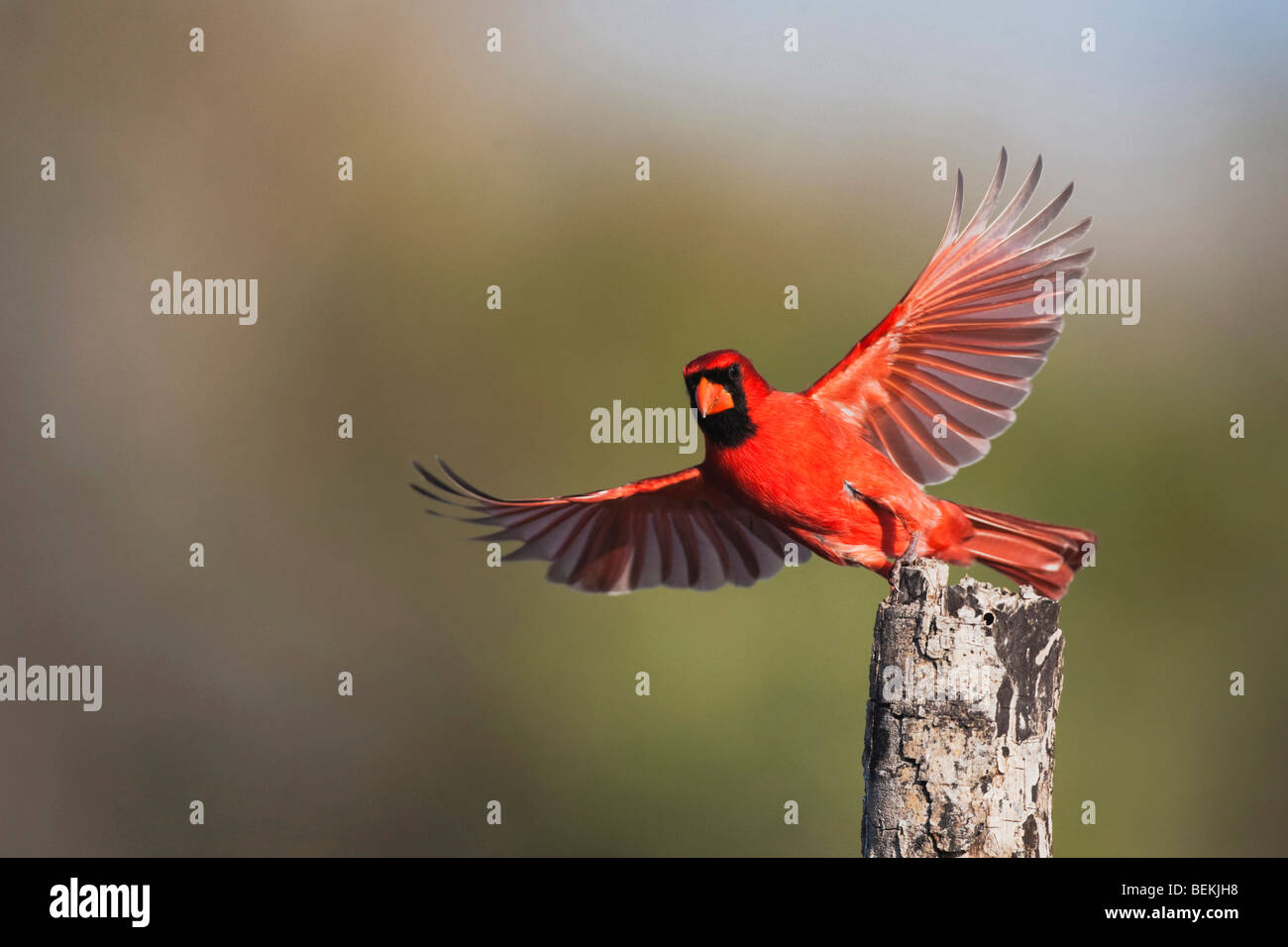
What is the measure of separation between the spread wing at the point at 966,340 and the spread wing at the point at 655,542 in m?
0.75

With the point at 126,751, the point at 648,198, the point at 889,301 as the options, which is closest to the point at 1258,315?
the point at 889,301

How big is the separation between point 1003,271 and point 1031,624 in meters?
2.09

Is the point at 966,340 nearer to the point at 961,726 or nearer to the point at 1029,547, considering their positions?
the point at 1029,547

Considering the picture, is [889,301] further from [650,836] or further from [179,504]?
[179,504]

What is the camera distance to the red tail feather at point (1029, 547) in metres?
5.07

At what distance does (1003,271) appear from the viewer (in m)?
5.13

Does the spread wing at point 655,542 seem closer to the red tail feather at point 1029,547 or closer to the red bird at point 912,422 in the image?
the red bird at point 912,422

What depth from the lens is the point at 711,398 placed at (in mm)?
4957

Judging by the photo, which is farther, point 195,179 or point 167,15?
point 167,15

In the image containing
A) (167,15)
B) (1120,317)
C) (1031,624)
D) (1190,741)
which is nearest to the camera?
(1031,624)

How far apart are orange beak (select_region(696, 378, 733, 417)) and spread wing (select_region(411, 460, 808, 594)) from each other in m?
0.72

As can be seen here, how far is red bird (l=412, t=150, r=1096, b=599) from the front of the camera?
5008 millimetres

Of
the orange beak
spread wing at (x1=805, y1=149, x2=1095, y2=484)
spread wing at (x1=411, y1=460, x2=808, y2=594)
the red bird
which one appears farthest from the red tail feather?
the orange beak

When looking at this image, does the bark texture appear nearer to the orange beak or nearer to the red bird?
the red bird
